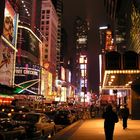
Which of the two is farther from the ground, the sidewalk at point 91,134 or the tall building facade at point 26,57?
the tall building facade at point 26,57

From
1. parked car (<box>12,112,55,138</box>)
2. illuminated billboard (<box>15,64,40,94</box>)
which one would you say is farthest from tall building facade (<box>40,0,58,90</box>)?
parked car (<box>12,112,55,138</box>)

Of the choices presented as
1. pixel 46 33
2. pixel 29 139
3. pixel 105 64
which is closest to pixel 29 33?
pixel 46 33

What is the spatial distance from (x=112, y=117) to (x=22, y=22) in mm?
120875

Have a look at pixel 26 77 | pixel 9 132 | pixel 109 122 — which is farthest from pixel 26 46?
pixel 9 132

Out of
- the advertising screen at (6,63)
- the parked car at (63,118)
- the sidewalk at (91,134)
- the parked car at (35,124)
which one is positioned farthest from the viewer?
the advertising screen at (6,63)

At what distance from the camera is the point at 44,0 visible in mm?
178375

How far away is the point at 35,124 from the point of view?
16.3 metres

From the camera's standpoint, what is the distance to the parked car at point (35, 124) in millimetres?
15868

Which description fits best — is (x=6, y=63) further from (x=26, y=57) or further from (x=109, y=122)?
(x=109, y=122)

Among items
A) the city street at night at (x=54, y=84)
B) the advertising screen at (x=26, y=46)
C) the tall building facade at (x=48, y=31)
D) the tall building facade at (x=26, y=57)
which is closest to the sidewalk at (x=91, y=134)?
the city street at night at (x=54, y=84)

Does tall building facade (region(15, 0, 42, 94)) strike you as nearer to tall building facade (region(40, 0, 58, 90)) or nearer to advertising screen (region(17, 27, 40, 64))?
advertising screen (region(17, 27, 40, 64))

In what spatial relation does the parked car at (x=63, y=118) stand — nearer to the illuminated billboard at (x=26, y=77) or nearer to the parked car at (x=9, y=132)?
the parked car at (x=9, y=132)

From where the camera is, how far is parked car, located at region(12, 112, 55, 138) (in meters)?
15.9

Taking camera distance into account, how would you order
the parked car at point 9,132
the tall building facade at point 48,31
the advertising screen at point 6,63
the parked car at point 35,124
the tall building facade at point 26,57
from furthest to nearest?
the tall building facade at point 48,31 → the tall building facade at point 26,57 → the advertising screen at point 6,63 → the parked car at point 35,124 → the parked car at point 9,132
